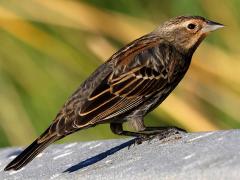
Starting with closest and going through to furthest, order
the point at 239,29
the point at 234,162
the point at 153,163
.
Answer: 1. the point at 234,162
2. the point at 153,163
3. the point at 239,29

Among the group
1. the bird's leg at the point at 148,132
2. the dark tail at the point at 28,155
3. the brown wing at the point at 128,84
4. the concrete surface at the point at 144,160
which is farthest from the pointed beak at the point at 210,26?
the dark tail at the point at 28,155

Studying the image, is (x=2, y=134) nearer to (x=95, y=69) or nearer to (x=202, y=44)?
(x=95, y=69)

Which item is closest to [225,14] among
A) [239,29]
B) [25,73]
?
[239,29]

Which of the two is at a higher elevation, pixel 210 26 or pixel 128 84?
pixel 210 26

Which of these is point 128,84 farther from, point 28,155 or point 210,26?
point 28,155

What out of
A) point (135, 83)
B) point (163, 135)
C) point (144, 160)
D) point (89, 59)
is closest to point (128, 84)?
point (135, 83)

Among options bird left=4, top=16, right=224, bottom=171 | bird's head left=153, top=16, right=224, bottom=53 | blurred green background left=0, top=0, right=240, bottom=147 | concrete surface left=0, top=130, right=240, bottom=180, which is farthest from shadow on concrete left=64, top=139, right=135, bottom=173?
bird's head left=153, top=16, right=224, bottom=53

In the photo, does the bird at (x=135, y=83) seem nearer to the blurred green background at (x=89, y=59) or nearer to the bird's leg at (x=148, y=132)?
the bird's leg at (x=148, y=132)
